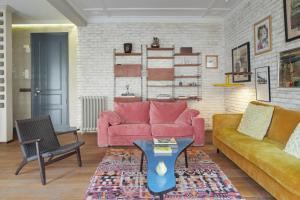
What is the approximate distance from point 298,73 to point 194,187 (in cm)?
204

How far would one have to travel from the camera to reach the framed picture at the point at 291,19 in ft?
10.6

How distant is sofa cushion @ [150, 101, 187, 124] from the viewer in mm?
5059

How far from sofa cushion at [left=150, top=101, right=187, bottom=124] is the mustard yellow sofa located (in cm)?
111

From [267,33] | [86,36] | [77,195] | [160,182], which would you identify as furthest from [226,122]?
[86,36]

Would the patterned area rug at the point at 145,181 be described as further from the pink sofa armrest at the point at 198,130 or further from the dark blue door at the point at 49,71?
the dark blue door at the point at 49,71

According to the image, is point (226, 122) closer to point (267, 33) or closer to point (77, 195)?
point (267, 33)

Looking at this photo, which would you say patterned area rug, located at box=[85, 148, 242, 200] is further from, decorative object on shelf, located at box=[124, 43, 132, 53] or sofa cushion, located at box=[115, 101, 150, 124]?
decorative object on shelf, located at box=[124, 43, 132, 53]

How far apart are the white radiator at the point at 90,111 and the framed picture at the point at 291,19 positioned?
4.21 m

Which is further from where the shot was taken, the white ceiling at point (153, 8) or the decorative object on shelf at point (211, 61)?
the decorative object on shelf at point (211, 61)

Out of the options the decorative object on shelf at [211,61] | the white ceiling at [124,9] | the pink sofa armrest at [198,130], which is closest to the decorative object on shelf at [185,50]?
the decorative object on shelf at [211,61]

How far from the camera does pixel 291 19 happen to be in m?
3.37

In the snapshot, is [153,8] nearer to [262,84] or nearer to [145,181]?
[262,84]

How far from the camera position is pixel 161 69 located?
243 inches

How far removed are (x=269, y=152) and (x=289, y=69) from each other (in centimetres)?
151
